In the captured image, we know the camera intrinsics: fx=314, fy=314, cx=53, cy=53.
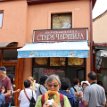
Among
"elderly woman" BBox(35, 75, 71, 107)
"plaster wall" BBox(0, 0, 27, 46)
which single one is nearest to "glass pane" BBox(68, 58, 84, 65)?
"plaster wall" BBox(0, 0, 27, 46)

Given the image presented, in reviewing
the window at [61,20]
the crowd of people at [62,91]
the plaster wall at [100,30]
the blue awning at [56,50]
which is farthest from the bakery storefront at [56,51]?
the plaster wall at [100,30]

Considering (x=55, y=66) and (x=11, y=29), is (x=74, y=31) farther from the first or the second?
(x=11, y=29)

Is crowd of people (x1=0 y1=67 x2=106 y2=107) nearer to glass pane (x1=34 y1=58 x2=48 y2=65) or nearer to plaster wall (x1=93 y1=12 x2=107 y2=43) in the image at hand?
glass pane (x1=34 y1=58 x2=48 y2=65)

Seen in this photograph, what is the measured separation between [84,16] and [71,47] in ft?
7.41

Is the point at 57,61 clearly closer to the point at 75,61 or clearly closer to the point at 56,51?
the point at 75,61

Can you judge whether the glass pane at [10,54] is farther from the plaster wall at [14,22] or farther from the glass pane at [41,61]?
the glass pane at [41,61]

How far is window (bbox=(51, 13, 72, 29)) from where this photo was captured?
49.8ft

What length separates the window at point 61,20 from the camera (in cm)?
1516

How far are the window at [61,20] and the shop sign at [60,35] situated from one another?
532 millimetres

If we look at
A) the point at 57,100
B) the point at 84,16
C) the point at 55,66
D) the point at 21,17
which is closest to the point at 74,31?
the point at 84,16

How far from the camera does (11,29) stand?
50.4 ft

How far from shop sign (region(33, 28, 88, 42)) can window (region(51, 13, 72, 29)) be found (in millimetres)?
532

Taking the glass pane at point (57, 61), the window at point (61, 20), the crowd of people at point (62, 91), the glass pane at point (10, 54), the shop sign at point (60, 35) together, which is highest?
the window at point (61, 20)

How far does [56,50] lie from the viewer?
43.0ft
